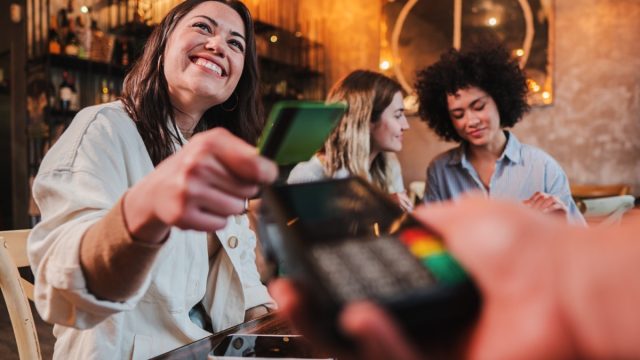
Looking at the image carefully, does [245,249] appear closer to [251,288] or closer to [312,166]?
[251,288]

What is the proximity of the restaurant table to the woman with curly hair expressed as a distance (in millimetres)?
1454

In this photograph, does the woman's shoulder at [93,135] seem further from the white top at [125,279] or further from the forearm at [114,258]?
the forearm at [114,258]

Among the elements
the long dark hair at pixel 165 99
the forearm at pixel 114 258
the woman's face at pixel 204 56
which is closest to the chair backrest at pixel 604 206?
the long dark hair at pixel 165 99

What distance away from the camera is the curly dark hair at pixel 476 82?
2318 mm

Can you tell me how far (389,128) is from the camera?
2377 millimetres

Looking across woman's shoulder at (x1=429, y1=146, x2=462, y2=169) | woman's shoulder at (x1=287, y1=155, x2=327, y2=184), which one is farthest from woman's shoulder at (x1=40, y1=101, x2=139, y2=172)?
woman's shoulder at (x1=429, y1=146, x2=462, y2=169)

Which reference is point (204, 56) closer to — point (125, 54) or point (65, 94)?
point (65, 94)

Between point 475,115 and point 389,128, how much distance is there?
16.3 inches

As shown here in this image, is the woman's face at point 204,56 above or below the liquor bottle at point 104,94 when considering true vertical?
below

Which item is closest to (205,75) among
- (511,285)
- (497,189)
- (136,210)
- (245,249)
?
(245,249)

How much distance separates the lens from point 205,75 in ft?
3.89

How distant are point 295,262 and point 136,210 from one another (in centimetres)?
28

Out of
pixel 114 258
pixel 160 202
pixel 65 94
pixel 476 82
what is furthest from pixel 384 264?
pixel 65 94

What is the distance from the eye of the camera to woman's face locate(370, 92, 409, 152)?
238cm
